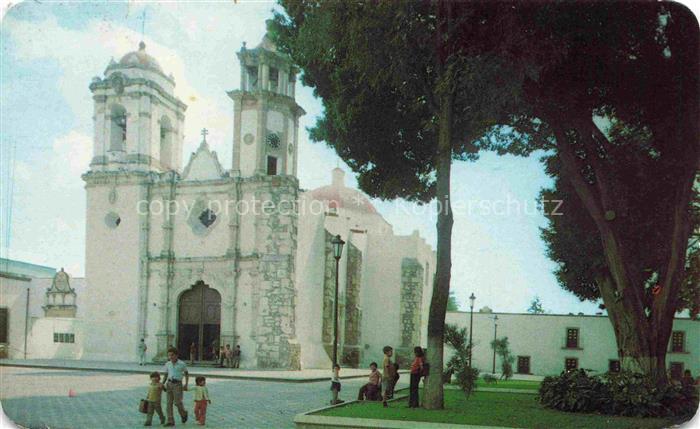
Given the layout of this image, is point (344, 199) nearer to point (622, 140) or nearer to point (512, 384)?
point (512, 384)

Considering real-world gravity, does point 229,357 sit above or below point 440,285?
below

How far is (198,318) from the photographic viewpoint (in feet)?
88.7

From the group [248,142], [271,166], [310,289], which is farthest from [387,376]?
[248,142]

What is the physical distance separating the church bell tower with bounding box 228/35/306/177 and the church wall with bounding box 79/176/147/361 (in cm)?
468

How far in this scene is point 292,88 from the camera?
26375 mm

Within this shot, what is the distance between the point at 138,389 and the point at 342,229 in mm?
12003

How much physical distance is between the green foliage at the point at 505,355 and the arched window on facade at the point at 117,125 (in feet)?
55.4

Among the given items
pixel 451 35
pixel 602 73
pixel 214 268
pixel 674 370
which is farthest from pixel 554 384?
pixel 214 268

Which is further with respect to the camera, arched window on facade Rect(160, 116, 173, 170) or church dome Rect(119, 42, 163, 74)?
arched window on facade Rect(160, 116, 173, 170)

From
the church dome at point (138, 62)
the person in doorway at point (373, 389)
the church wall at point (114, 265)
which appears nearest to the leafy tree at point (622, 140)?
the person in doorway at point (373, 389)

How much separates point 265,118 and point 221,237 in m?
5.19

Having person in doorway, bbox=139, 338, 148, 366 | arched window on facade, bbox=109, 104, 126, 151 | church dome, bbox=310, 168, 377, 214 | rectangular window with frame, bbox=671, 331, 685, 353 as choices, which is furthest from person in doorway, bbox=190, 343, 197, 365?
rectangular window with frame, bbox=671, 331, 685, 353

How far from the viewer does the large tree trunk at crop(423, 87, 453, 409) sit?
37.3 feet

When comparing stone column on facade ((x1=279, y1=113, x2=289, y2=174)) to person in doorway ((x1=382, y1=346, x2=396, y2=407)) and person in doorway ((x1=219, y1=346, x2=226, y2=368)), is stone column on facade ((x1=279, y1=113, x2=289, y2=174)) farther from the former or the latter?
person in doorway ((x1=382, y1=346, x2=396, y2=407))
